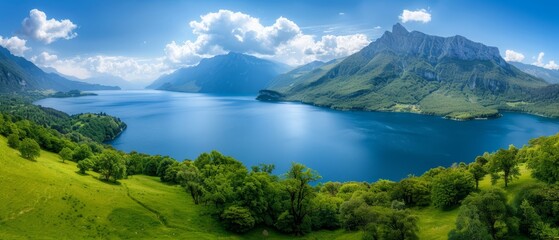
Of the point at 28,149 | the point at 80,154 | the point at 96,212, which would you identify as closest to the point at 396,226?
the point at 96,212

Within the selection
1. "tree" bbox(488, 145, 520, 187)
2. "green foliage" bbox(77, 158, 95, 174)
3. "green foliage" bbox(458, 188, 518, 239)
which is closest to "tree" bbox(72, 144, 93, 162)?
"green foliage" bbox(77, 158, 95, 174)

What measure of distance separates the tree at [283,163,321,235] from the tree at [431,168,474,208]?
Answer: 1173 inches

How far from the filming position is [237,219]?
6112 centimetres

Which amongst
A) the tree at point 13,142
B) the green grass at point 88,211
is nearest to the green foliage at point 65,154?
the tree at point 13,142

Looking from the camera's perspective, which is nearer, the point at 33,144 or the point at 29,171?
the point at 29,171

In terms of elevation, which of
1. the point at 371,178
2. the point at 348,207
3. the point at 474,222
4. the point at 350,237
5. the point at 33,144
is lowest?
the point at 371,178

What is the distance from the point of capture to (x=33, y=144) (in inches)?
2800

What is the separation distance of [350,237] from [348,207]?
6435 mm

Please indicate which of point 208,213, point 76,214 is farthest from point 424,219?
point 76,214

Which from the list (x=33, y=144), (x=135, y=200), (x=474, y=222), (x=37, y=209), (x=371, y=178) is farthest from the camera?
(x=371, y=178)

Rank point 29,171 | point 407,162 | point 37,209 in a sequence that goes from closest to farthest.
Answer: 1. point 37,209
2. point 29,171
3. point 407,162

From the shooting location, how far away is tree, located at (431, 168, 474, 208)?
233ft

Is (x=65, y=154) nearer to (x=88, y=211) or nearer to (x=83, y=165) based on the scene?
(x=83, y=165)

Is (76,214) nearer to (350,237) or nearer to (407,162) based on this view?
(350,237)
